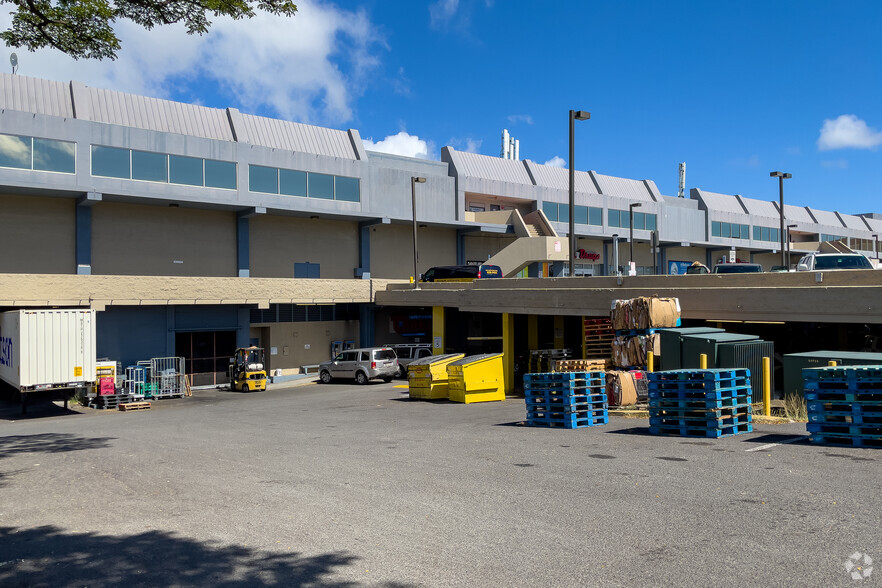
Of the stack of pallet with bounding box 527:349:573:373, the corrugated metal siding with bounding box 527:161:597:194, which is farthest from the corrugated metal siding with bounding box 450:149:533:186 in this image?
the stack of pallet with bounding box 527:349:573:373

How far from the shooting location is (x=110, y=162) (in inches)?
1398

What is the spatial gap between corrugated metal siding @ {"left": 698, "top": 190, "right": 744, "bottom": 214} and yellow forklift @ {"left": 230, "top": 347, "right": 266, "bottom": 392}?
157ft

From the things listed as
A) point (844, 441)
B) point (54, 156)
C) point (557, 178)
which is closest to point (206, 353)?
point (54, 156)

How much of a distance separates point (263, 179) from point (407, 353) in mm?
12907

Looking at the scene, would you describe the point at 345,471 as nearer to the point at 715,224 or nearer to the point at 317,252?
the point at 317,252

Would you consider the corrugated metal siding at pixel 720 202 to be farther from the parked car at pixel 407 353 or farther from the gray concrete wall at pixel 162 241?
the gray concrete wall at pixel 162 241

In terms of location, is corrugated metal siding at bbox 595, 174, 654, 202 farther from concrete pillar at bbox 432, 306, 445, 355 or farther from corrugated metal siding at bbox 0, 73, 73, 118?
corrugated metal siding at bbox 0, 73, 73, 118

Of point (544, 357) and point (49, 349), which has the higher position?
point (49, 349)

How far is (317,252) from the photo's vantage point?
145 feet

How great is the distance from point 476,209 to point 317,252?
1458 centimetres

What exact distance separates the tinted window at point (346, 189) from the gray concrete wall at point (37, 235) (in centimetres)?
1437

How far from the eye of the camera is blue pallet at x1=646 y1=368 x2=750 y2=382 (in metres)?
13.8

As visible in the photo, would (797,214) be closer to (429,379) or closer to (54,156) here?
(429,379)

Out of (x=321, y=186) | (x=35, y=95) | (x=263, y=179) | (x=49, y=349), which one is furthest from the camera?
(x=321, y=186)
